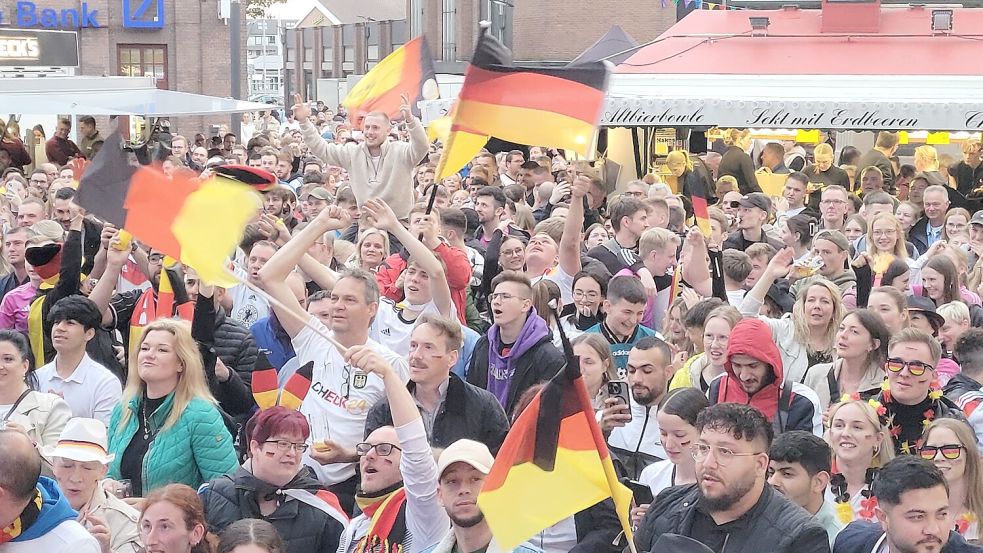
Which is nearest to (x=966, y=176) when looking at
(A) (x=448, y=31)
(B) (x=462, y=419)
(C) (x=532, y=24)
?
(B) (x=462, y=419)

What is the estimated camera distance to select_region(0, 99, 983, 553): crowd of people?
482cm

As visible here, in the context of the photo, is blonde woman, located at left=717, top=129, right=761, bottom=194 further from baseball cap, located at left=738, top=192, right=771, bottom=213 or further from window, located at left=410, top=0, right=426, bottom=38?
window, located at left=410, top=0, right=426, bottom=38

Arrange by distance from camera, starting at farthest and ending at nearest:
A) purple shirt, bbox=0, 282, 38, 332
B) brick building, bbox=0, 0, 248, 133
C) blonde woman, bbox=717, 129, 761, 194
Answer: brick building, bbox=0, 0, 248, 133 → blonde woman, bbox=717, 129, 761, 194 → purple shirt, bbox=0, 282, 38, 332

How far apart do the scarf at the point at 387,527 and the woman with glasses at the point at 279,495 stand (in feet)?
0.79

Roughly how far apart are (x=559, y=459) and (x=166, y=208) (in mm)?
2334

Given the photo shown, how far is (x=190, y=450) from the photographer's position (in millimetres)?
6004

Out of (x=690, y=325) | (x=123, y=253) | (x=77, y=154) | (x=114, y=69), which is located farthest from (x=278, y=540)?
(x=114, y=69)

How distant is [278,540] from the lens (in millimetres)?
4871

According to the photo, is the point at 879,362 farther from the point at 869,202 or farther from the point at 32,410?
the point at 869,202

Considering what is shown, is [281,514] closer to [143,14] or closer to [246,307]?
[246,307]

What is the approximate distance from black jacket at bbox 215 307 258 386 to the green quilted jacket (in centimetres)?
126

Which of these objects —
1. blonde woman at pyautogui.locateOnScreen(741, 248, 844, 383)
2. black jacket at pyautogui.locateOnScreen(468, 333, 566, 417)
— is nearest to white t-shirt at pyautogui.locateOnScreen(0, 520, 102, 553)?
black jacket at pyautogui.locateOnScreen(468, 333, 566, 417)

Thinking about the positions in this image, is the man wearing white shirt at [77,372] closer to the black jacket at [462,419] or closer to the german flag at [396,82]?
the black jacket at [462,419]

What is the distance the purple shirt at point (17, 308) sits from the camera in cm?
868
